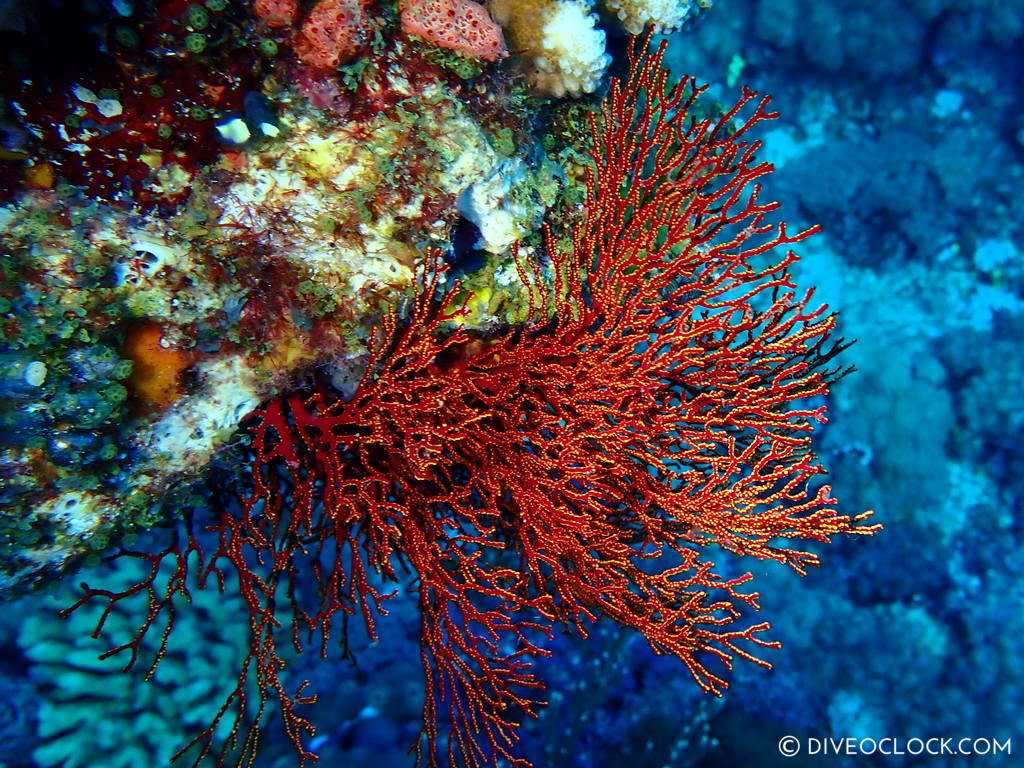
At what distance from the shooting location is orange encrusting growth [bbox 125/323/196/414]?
8.58ft

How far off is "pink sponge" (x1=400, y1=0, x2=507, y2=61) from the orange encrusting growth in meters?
1.71

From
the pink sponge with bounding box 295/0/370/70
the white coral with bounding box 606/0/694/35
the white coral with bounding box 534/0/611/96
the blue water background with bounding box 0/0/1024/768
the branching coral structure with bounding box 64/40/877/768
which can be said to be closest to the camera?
the pink sponge with bounding box 295/0/370/70

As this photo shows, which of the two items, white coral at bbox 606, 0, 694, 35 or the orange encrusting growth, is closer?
the orange encrusting growth

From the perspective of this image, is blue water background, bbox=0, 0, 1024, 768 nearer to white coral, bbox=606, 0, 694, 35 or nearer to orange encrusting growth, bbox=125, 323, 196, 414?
orange encrusting growth, bbox=125, 323, 196, 414

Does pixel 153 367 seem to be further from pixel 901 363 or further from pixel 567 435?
pixel 901 363

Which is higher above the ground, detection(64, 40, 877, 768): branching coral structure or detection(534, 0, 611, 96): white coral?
detection(534, 0, 611, 96): white coral

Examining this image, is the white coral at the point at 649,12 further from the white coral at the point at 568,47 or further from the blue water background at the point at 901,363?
the blue water background at the point at 901,363

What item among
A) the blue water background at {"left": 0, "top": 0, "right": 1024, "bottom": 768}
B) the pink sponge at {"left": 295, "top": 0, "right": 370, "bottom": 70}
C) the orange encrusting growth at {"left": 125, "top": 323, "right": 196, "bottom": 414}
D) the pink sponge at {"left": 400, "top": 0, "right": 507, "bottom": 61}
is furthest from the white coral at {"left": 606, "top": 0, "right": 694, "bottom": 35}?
the blue water background at {"left": 0, "top": 0, "right": 1024, "bottom": 768}

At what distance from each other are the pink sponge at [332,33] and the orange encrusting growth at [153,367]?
1.32 metres

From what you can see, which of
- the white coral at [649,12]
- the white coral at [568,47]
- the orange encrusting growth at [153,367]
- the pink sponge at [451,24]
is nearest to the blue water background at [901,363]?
the orange encrusting growth at [153,367]

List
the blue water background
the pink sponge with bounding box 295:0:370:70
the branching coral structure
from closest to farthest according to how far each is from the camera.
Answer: the pink sponge with bounding box 295:0:370:70, the branching coral structure, the blue water background

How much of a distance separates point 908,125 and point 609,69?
382 inches

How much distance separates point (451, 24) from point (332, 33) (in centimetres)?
52

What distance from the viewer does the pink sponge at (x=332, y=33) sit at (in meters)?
2.52
